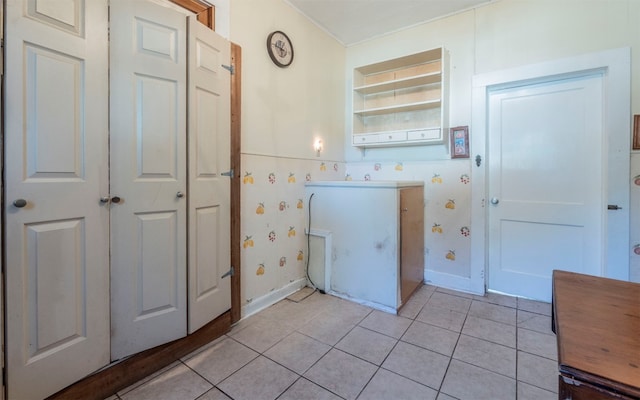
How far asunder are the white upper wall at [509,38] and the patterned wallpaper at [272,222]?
111 centimetres

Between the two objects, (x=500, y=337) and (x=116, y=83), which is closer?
(x=116, y=83)

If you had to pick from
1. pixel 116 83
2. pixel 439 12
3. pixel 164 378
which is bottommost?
pixel 164 378

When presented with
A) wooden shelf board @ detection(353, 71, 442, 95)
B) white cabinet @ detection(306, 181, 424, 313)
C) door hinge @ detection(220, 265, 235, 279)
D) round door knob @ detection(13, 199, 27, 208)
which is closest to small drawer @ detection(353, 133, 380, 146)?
wooden shelf board @ detection(353, 71, 442, 95)

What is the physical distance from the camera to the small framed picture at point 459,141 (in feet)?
8.43

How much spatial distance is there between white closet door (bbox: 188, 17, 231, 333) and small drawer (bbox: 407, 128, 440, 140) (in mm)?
1694

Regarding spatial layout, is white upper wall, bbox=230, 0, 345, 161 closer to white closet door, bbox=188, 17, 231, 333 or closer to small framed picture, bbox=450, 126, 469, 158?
white closet door, bbox=188, 17, 231, 333

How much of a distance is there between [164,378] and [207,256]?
2.20ft

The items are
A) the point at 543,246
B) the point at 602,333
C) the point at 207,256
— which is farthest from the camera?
the point at 543,246

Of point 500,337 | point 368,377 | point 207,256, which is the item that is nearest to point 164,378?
point 207,256

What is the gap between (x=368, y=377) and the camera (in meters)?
1.49

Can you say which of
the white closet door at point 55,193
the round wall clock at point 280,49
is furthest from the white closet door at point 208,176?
the round wall clock at point 280,49

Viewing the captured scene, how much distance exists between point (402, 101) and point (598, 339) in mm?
2717

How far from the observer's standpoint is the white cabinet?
221cm

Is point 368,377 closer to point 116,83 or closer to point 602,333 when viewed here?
point 602,333
